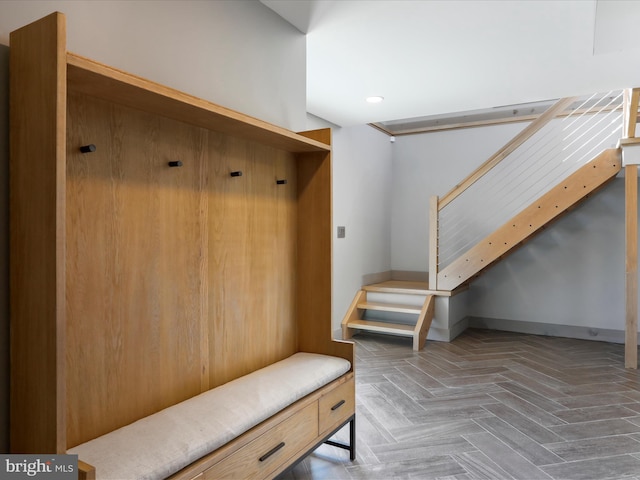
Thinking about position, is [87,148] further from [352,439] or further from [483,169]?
[483,169]

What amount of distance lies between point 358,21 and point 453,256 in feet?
13.6

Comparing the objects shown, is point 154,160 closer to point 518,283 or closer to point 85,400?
point 85,400

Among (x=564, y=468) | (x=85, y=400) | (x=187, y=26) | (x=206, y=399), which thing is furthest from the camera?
(x=564, y=468)

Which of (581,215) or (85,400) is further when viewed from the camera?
(581,215)

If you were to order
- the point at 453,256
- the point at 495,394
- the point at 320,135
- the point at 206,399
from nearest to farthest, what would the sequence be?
the point at 206,399 < the point at 320,135 < the point at 495,394 < the point at 453,256

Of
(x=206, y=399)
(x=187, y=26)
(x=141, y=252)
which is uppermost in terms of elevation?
(x=187, y=26)

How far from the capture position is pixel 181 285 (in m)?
1.84

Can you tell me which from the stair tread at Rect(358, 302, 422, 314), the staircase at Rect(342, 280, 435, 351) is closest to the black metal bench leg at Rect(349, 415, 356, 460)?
the staircase at Rect(342, 280, 435, 351)

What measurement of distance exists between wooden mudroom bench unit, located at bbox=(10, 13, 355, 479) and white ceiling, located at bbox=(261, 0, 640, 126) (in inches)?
30.2

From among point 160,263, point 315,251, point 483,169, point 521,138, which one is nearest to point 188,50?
point 160,263

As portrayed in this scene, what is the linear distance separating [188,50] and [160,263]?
943 millimetres

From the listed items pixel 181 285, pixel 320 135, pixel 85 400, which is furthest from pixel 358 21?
pixel 85 400

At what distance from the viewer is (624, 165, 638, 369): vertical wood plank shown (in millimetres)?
4012

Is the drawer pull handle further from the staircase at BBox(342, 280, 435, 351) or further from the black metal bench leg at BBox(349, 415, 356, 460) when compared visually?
the staircase at BBox(342, 280, 435, 351)
